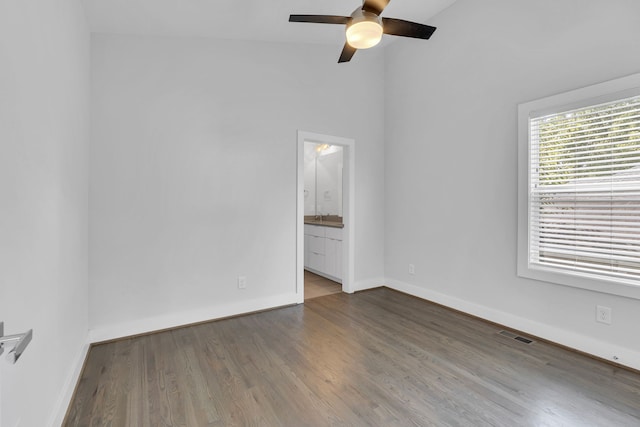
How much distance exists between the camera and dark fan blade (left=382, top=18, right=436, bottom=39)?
7.71ft

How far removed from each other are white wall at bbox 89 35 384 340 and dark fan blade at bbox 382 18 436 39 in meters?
1.63

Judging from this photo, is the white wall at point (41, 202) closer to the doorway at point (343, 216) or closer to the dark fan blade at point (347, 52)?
the dark fan blade at point (347, 52)

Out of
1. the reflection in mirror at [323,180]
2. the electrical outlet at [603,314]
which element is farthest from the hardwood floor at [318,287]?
the electrical outlet at [603,314]

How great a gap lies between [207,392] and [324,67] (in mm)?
3699

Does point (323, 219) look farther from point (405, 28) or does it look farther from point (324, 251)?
point (405, 28)

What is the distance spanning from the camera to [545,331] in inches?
110

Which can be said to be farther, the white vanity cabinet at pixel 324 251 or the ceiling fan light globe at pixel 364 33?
the white vanity cabinet at pixel 324 251

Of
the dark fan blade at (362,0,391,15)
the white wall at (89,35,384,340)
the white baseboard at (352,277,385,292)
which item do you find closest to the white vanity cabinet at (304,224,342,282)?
the white baseboard at (352,277,385,292)

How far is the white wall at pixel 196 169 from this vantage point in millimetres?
2863

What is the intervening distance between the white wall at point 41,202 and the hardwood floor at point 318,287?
2567 mm

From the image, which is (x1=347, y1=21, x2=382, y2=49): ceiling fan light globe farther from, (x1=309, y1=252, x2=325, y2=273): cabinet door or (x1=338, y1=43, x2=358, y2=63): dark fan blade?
(x1=309, y1=252, x2=325, y2=273): cabinet door

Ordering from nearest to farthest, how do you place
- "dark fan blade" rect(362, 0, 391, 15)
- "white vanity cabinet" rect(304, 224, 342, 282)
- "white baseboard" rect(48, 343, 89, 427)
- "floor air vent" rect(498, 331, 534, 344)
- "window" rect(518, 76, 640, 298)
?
"white baseboard" rect(48, 343, 89, 427)
"dark fan blade" rect(362, 0, 391, 15)
"window" rect(518, 76, 640, 298)
"floor air vent" rect(498, 331, 534, 344)
"white vanity cabinet" rect(304, 224, 342, 282)

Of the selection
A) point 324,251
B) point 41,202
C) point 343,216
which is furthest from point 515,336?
point 41,202

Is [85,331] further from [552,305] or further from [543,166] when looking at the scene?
[543,166]
